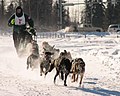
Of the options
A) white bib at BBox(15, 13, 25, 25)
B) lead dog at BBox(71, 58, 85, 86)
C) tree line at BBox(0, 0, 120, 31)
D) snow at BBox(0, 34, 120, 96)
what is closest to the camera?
snow at BBox(0, 34, 120, 96)

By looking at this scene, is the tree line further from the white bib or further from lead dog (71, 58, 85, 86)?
lead dog (71, 58, 85, 86)

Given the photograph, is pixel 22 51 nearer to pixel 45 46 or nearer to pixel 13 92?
pixel 45 46

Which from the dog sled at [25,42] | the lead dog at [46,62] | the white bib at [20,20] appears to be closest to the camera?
the lead dog at [46,62]

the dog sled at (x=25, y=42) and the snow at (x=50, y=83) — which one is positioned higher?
the dog sled at (x=25, y=42)

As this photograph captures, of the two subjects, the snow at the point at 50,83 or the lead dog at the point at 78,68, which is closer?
the snow at the point at 50,83

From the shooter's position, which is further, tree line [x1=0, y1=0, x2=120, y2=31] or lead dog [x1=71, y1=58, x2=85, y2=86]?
tree line [x1=0, y1=0, x2=120, y2=31]

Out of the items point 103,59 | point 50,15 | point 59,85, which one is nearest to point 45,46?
point 103,59

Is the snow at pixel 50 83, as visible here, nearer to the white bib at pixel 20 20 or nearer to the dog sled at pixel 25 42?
the dog sled at pixel 25 42

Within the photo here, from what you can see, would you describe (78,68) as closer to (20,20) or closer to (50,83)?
(50,83)

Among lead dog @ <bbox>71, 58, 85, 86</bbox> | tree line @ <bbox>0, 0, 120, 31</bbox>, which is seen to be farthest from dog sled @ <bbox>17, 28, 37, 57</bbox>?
tree line @ <bbox>0, 0, 120, 31</bbox>

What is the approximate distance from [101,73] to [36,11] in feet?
203

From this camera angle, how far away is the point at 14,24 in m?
13.4

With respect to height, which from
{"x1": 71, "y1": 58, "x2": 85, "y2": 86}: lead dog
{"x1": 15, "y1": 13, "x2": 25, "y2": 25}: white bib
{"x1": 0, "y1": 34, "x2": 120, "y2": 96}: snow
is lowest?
{"x1": 0, "y1": 34, "x2": 120, "y2": 96}: snow

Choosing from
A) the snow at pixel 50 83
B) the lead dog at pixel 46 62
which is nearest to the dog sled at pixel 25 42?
the snow at pixel 50 83
